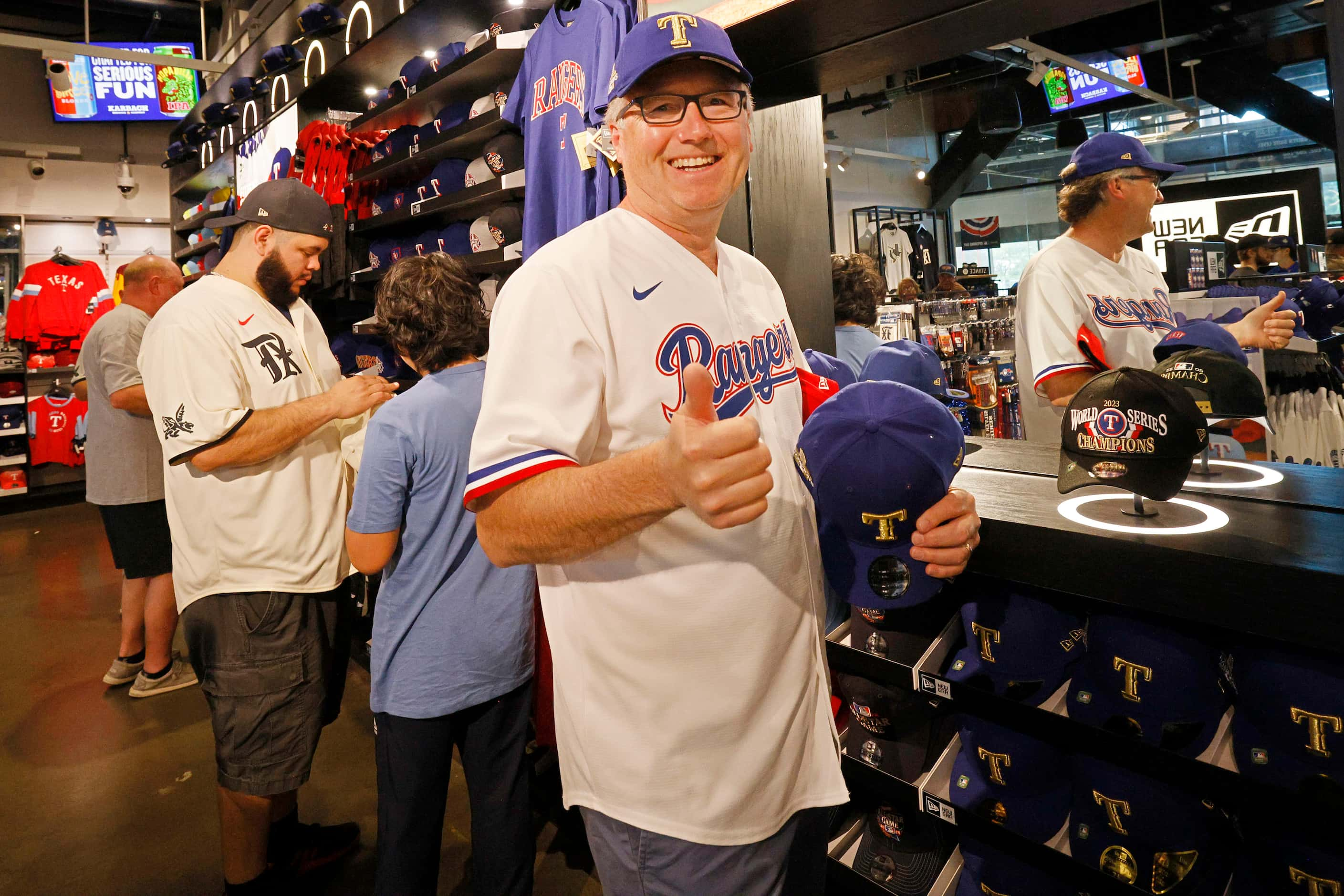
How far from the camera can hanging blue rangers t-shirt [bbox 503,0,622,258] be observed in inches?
88.3

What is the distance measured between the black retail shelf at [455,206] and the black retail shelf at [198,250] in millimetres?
2585

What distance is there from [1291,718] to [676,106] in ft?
4.62

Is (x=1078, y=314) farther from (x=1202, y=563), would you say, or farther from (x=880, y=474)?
(x=880, y=474)

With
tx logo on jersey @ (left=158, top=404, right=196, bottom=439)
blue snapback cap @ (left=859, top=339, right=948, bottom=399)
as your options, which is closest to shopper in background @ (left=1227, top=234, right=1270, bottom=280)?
blue snapback cap @ (left=859, top=339, right=948, bottom=399)

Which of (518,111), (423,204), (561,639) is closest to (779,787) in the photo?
(561,639)

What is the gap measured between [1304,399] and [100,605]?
21.5ft

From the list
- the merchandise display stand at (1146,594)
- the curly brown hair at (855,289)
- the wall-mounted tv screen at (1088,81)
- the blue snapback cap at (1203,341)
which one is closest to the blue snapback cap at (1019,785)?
the merchandise display stand at (1146,594)

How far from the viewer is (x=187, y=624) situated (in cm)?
208

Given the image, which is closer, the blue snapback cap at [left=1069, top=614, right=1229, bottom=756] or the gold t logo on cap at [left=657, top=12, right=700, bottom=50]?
the gold t logo on cap at [left=657, top=12, right=700, bottom=50]

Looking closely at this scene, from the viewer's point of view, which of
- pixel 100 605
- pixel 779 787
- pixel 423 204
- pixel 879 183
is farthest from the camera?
pixel 879 183

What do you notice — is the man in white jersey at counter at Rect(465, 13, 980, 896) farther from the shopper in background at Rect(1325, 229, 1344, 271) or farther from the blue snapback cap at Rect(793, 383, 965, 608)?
the shopper in background at Rect(1325, 229, 1344, 271)

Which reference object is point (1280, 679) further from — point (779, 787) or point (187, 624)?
point (187, 624)

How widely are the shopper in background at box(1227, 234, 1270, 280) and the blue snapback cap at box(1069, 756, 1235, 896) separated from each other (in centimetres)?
159

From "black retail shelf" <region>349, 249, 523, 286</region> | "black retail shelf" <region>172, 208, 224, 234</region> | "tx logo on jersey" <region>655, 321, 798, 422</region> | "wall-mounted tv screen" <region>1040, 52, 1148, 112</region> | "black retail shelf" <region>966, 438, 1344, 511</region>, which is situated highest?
"black retail shelf" <region>172, 208, 224, 234</region>
